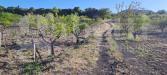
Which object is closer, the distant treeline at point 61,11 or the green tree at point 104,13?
the distant treeline at point 61,11

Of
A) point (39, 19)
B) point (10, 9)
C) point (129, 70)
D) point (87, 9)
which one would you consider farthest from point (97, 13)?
point (129, 70)

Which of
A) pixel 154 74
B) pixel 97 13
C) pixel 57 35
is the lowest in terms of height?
pixel 154 74

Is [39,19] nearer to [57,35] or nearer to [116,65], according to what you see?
[57,35]

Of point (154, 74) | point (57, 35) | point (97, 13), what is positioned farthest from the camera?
point (97, 13)

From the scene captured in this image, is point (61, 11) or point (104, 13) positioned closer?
point (61, 11)

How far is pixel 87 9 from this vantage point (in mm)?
102062

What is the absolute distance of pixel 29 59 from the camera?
24250mm

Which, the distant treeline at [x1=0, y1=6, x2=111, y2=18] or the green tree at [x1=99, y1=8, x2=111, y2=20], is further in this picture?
the green tree at [x1=99, y1=8, x2=111, y2=20]

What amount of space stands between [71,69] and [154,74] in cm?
539

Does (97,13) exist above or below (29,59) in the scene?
above

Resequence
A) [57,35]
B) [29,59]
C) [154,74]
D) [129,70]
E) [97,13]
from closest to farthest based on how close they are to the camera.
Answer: [154,74] → [129,70] → [29,59] → [57,35] → [97,13]

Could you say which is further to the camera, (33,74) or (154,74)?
(154,74)

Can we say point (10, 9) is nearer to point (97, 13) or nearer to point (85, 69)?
point (97, 13)

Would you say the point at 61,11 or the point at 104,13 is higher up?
the point at 61,11
